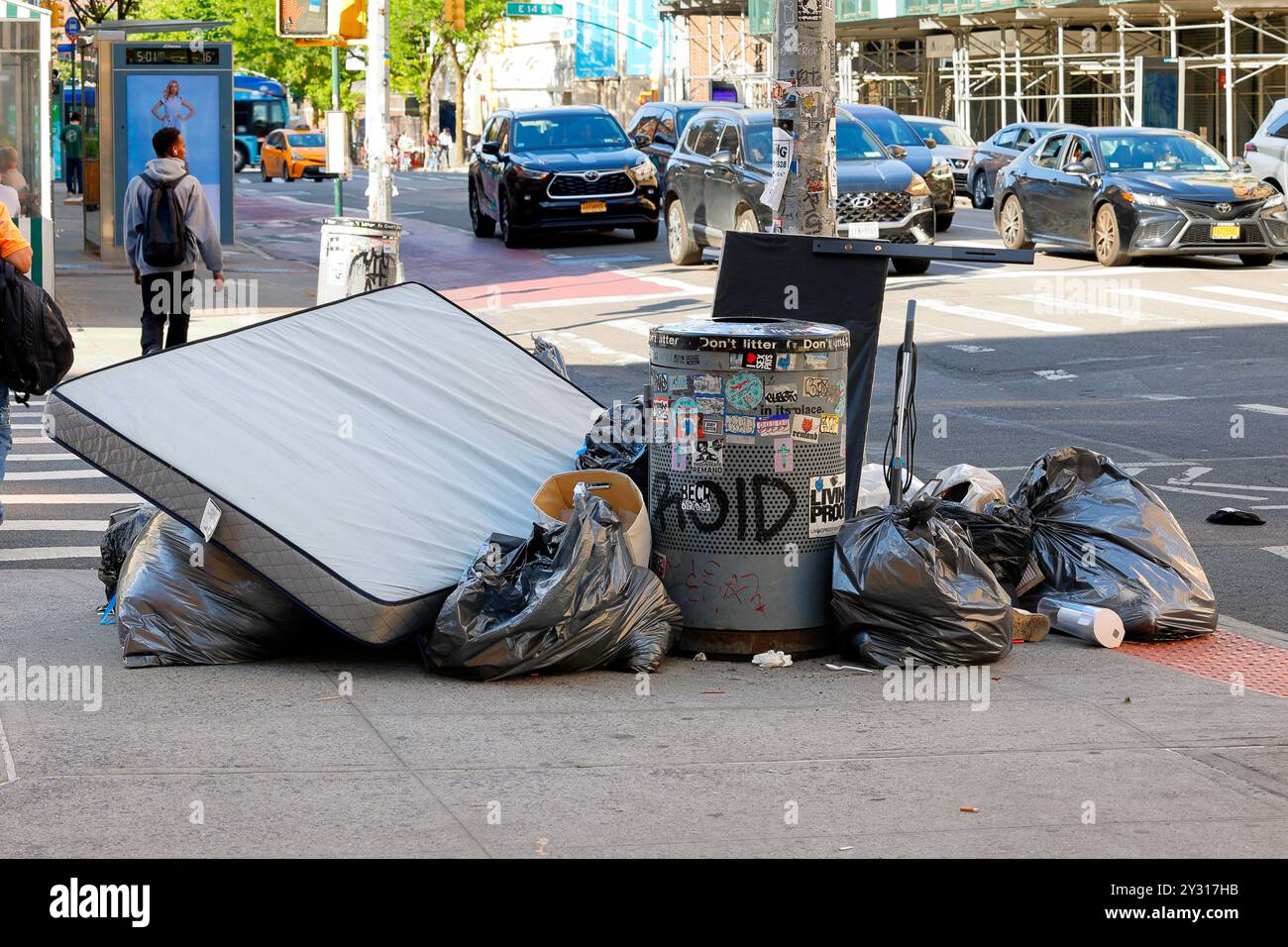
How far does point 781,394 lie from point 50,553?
4203 millimetres

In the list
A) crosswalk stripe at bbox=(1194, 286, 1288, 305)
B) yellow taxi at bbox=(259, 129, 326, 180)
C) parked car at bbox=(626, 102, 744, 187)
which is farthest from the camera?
yellow taxi at bbox=(259, 129, 326, 180)

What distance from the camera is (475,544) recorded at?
6777mm

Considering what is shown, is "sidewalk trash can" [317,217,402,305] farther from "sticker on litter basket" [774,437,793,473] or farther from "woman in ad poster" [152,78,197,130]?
"sticker on litter basket" [774,437,793,473]

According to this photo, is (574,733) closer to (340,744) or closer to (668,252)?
(340,744)

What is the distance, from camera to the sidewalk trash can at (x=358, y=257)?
53.1 feet

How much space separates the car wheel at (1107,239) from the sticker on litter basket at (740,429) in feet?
53.8

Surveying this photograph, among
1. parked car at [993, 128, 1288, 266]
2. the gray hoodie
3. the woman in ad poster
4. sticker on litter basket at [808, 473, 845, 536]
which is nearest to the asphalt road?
parked car at [993, 128, 1288, 266]

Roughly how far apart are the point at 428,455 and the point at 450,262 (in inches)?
731

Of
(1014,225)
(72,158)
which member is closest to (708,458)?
(1014,225)

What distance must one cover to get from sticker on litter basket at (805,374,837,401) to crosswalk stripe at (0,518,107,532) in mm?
4561

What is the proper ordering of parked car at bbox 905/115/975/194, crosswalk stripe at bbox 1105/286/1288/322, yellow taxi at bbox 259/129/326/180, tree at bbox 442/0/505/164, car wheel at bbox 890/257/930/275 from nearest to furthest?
crosswalk stripe at bbox 1105/286/1288/322 → car wheel at bbox 890/257/930/275 → parked car at bbox 905/115/975/194 → yellow taxi at bbox 259/129/326/180 → tree at bbox 442/0/505/164

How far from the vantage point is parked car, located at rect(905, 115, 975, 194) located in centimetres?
3494

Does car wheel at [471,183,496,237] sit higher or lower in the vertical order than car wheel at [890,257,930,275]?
higher

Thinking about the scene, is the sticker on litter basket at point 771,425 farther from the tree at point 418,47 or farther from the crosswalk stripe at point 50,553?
the tree at point 418,47
